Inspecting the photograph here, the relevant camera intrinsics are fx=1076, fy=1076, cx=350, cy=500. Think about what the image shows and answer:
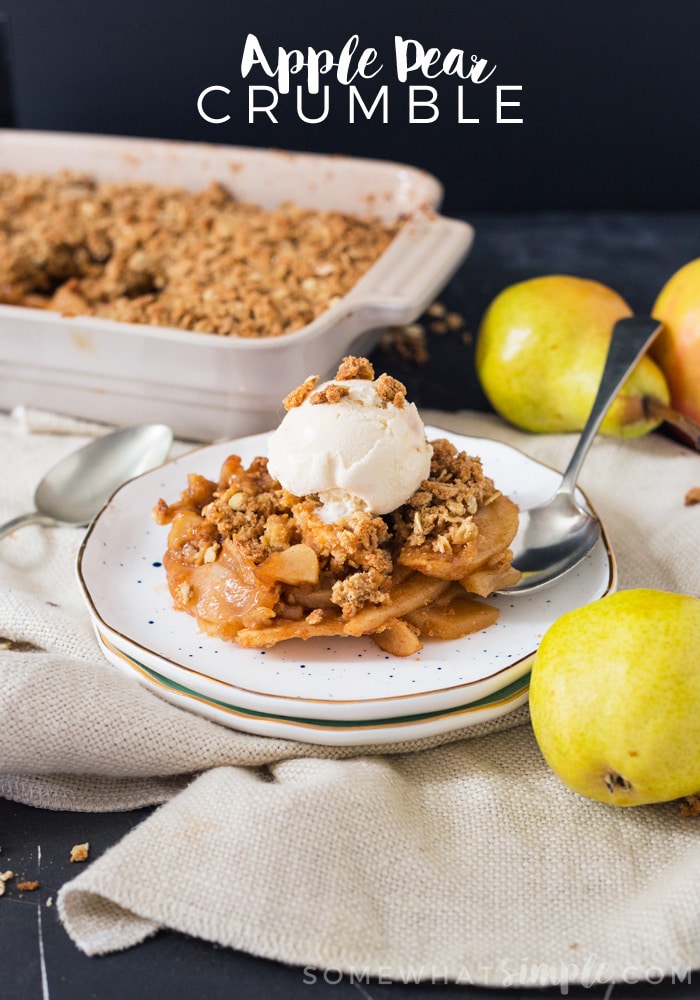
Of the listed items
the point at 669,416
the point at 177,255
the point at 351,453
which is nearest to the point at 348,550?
the point at 351,453

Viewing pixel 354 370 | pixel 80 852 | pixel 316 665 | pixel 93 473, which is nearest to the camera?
pixel 80 852

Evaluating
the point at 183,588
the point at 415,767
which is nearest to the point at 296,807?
the point at 415,767

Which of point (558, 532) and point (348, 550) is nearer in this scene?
point (348, 550)

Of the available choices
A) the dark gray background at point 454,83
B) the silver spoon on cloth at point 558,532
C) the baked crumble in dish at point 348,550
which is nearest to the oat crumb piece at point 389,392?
the baked crumble in dish at point 348,550

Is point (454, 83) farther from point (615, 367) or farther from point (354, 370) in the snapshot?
point (354, 370)

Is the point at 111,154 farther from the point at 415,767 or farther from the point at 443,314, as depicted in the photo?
the point at 415,767

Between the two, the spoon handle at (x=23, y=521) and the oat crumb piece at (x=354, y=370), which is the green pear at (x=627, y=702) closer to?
the oat crumb piece at (x=354, y=370)
